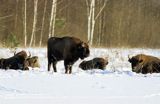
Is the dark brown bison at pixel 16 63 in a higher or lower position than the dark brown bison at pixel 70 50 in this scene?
lower

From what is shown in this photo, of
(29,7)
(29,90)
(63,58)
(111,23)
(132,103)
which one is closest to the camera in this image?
(132,103)

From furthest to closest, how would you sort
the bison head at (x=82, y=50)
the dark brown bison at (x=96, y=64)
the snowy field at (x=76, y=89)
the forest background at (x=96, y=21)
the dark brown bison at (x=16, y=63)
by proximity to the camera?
the forest background at (x=96, y=21)
the dark brown bison at (x=96, y=64)
the dark brown bison at (x=16, y=63)
the bison head at (x=82, y=50)
the snowy field at (x=76, y=89)

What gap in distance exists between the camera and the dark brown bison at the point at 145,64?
17281 millimetres

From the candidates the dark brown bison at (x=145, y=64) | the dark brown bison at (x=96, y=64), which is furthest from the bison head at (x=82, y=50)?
the dark brown bison at (x=96, y=64)

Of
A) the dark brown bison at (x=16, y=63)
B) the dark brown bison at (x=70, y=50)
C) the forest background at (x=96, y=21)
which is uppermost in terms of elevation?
the forest background at (x=96, y=21)

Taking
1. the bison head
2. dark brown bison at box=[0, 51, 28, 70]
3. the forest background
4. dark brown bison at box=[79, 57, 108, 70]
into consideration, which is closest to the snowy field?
the bison head

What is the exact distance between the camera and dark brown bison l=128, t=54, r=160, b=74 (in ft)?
56.7

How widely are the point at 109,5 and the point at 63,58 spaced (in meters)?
37.2

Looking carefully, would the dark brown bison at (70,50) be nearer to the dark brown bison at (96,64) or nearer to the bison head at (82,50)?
the bison head at (82,50)

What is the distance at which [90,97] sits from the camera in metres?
9.54

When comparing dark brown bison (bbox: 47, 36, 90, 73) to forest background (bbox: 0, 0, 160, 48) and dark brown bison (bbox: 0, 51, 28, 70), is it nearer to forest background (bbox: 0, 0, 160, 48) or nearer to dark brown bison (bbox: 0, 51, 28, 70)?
dark brown bison (bbox: 0, 51, 28, 70)

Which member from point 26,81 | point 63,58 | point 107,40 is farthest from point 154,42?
point 26,81

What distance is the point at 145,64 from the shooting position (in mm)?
17422

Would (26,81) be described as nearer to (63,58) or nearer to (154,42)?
(63,58)
